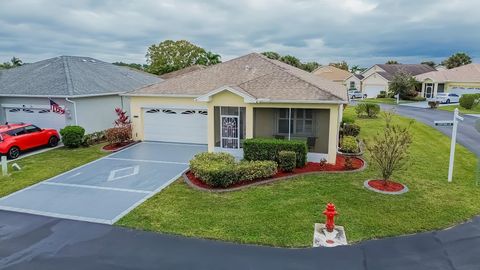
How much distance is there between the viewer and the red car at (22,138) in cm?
1709

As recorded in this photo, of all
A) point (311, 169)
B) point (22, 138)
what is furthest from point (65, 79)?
point (311, 169)

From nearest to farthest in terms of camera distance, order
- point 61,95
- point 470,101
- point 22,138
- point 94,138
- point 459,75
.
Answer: point 22,138
point 61,95
point 94,138
point 470,101
point 459,75

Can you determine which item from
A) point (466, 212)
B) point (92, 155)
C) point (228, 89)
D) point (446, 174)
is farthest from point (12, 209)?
point (446, 174)

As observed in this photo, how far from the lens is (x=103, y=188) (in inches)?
492

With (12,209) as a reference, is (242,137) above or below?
above

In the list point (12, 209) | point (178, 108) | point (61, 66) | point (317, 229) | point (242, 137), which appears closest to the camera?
point (317, 229)

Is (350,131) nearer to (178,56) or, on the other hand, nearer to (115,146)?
(115,146)

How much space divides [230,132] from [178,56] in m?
50.3

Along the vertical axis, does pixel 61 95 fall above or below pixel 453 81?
below

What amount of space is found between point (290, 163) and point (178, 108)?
9.09m

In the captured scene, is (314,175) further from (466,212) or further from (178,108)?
(178,108)

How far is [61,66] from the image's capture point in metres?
23.1

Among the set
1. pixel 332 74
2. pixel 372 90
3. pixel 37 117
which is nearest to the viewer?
pixel 37 117

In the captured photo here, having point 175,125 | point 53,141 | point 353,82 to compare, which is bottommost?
point 53,141
